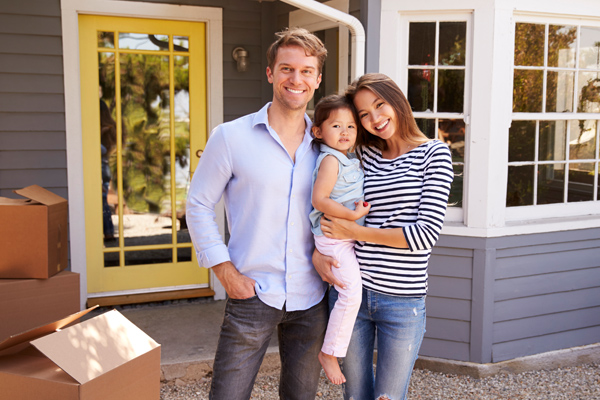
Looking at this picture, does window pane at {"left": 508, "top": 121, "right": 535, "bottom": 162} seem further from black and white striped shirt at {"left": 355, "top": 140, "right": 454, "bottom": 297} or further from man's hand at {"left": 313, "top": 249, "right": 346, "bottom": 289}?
man's hand at {"left": 313, "top": 249, "right": 346, "bottom": 289}

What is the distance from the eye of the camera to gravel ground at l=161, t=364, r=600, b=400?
10.8ft

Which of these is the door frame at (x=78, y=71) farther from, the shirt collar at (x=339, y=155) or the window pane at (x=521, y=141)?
the shirt collar at (x=339, y=155)

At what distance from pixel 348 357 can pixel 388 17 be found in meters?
2.24

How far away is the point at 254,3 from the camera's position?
4.37 metres

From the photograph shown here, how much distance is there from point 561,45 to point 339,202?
2558 millimetres

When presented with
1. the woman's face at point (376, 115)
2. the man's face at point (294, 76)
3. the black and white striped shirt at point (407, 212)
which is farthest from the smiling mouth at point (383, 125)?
the man's face at point (294, 76)

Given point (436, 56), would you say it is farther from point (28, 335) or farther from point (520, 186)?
point (28, 335)

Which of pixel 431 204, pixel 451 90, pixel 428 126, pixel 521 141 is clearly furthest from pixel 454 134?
pixel 431 204

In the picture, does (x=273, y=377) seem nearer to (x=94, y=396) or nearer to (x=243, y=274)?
(x=243, y=274)

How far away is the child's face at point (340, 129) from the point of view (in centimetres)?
189

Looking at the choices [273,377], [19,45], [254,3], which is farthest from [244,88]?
[273,377]

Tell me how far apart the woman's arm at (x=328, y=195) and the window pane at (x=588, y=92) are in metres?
2.62

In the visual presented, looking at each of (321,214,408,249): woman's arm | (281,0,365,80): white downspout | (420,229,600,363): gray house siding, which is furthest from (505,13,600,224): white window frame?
(321,214,408,249): woman's arm

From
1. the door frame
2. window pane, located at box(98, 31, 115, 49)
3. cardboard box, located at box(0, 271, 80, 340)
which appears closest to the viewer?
cardboard box, located at box(0, 271, 80, 340)
